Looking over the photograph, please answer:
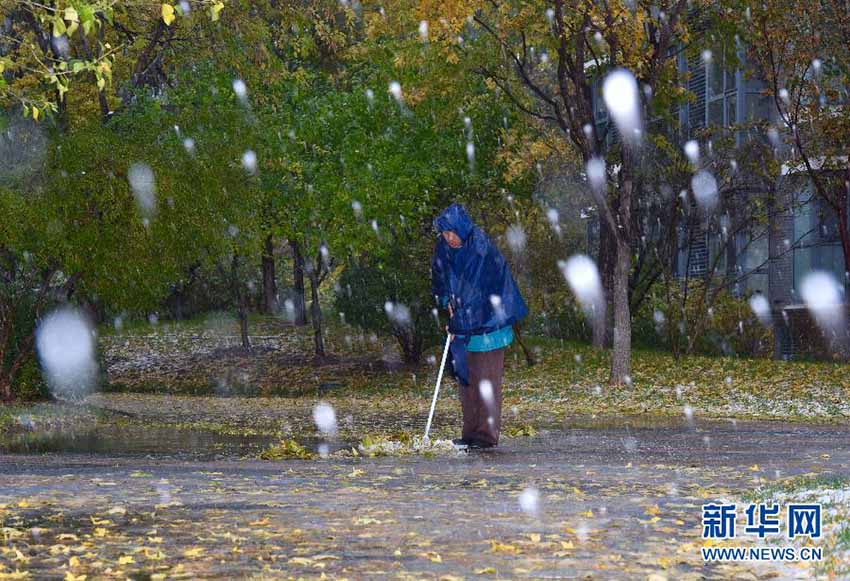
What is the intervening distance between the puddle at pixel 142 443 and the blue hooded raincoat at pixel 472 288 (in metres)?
1.96

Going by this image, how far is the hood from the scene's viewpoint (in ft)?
45.4

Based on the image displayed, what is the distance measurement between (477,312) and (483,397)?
808 millimetres

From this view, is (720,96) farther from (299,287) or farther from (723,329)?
(299,287)

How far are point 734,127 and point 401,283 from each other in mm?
8229

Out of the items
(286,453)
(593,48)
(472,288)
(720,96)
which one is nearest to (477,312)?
(472,288)

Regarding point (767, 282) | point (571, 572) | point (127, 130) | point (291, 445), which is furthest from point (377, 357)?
point (571, 572)

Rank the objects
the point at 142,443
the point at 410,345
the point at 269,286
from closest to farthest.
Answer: the point at 142,443 → the point at 410,345 → the point at 269,286

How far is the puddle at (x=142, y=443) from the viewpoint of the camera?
1525cm

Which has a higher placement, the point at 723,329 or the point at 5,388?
the point at 723,329

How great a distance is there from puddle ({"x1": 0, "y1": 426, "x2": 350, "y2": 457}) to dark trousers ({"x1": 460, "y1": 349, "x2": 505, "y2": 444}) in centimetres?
160

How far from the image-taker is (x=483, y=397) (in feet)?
45.7

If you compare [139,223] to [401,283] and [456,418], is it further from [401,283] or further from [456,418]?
[401,283]

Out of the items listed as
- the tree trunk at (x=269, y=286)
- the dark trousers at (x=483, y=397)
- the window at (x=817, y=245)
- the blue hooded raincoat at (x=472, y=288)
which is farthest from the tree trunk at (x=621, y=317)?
the tree trunk at (x=269, y=286)

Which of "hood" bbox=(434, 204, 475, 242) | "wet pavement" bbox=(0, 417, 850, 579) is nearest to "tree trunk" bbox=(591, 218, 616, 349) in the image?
"wet pavement" bbox=(0, 417, 850, 579)
